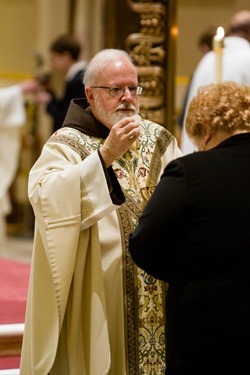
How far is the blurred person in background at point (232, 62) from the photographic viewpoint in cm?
531

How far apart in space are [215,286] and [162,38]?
2973 mm

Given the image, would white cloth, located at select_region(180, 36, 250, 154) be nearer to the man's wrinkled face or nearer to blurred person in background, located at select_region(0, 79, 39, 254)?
the man's wrinkled face

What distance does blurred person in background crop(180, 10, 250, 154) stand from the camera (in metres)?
5.31

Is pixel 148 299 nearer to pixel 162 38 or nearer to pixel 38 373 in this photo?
pixel 38 373

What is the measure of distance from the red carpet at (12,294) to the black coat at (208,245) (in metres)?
1.69

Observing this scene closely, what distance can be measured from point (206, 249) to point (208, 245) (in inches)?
0.5

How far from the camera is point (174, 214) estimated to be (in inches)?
106

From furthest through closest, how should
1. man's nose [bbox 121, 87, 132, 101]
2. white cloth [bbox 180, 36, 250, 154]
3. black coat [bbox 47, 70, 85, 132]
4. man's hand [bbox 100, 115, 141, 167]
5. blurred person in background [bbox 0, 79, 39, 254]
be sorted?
blurred person in background [bbox 0, 79, 39, 254]
black coat [bbox 47, 70, 85, 132]
white cloth [bbox 180, 36, 250, 154]
man's nose [bbox 121, 87, 132, 101]
man's hand [bbox 100, 115, 141, 167]

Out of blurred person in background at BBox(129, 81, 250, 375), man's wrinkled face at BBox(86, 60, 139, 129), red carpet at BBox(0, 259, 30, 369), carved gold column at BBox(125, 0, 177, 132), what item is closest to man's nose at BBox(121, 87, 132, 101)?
man's wrinkled face at BBox(86, 60, 139, 129)

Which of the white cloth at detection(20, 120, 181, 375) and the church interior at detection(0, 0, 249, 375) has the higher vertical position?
the church interior at detection(0, 0, 249, 375)

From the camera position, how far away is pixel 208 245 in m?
2.72

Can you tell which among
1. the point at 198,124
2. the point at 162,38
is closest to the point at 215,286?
the point at 198,124

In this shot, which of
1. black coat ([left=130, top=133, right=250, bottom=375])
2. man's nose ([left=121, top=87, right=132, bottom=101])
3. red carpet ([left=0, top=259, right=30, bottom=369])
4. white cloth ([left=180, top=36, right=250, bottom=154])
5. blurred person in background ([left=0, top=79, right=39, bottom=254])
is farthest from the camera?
blurred person in background ([left=0, top=79, right=39, bottom=254])

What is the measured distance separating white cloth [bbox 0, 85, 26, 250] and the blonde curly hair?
4873 mm
